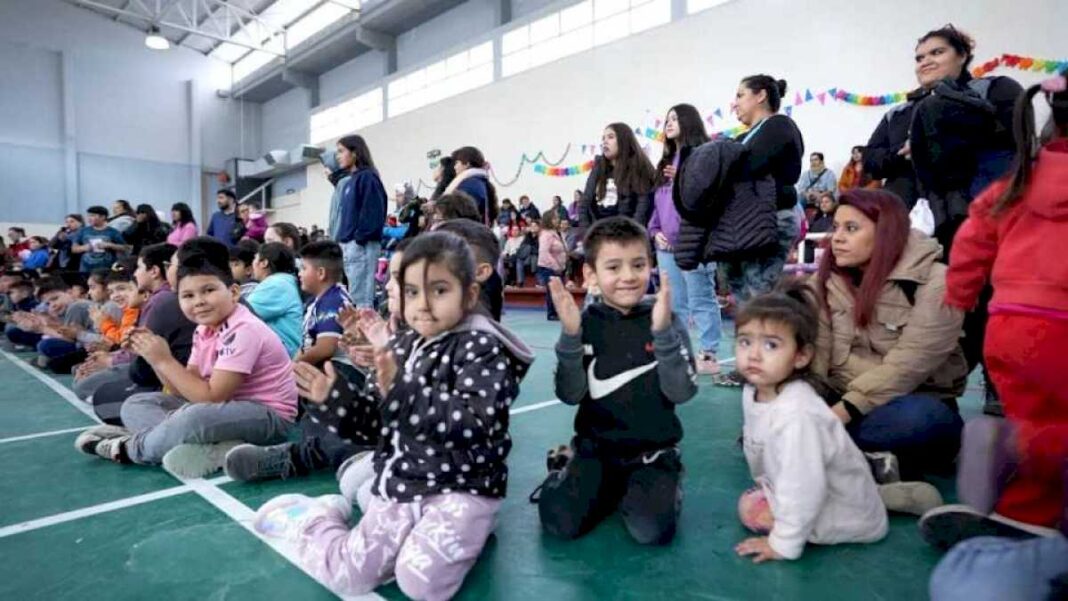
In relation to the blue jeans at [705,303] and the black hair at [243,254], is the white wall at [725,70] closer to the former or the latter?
the blue jeans at [705,303]

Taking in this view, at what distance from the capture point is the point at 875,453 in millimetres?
1761

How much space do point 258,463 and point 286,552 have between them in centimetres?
57

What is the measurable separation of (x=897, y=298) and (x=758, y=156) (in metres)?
1.06

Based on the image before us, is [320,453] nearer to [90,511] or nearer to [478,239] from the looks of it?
[90,511]

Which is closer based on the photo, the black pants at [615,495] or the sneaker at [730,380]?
the black pants at [615,495]

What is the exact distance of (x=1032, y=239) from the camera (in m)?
1.35

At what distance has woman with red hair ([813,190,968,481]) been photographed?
1753 millimetres

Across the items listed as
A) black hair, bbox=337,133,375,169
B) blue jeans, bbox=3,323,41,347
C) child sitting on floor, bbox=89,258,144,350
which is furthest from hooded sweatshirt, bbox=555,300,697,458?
blue jeans, bbox=3,323,41,347

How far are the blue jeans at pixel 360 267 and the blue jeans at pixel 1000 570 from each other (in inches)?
147

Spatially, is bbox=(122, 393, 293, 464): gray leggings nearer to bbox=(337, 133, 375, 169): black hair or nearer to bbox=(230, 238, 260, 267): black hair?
bbox=(230, 238, 260, 267): black hair

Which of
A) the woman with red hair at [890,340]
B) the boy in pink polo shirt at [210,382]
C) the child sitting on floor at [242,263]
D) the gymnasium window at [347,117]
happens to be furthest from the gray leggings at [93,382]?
the gymnasium window at [347,117]

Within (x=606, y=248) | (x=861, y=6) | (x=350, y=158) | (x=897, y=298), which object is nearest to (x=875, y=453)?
(x=897, y=298)

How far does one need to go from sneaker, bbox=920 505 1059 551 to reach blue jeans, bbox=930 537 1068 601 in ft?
0.81

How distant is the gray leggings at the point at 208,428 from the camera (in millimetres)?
2066
